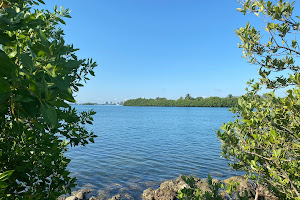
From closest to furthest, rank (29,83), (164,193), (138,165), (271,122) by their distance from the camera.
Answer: (29,83), (271,122), (164,193), (138,165)

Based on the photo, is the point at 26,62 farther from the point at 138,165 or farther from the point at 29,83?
the point at 138,165

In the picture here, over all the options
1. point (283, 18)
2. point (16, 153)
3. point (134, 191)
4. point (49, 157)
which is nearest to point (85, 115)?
point (49, 157)

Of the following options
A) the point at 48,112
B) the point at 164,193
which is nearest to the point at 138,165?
the point at 164,193

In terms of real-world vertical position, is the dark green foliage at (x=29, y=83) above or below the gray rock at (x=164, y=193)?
above

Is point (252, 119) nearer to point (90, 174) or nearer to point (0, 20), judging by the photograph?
point (0, 20)

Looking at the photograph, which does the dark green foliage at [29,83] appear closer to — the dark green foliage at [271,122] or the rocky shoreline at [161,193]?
the dark green foliage at [271,122]

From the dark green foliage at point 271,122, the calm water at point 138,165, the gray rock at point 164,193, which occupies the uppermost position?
the dark green foliage at point 271,122

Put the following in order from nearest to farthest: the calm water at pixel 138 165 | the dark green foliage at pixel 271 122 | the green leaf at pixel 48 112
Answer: the green leaf at pixel 48 112 < the dark green foliage at pixel 271 122 < the calm water at pixel 138 165

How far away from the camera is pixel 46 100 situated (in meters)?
1.20

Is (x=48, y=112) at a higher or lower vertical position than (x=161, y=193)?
higher

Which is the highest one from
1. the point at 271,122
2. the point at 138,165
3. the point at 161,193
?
the point at 271,122

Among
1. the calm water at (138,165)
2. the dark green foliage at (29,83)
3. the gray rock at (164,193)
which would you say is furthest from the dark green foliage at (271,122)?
the calm water at (138,165)

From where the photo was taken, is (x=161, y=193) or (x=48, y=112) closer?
(x=48, y=112)

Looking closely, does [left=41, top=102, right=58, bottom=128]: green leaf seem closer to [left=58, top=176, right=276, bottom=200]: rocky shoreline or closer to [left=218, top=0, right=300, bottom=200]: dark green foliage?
[left=218, top=0, right=300, bottom=200]: dark green foliage
